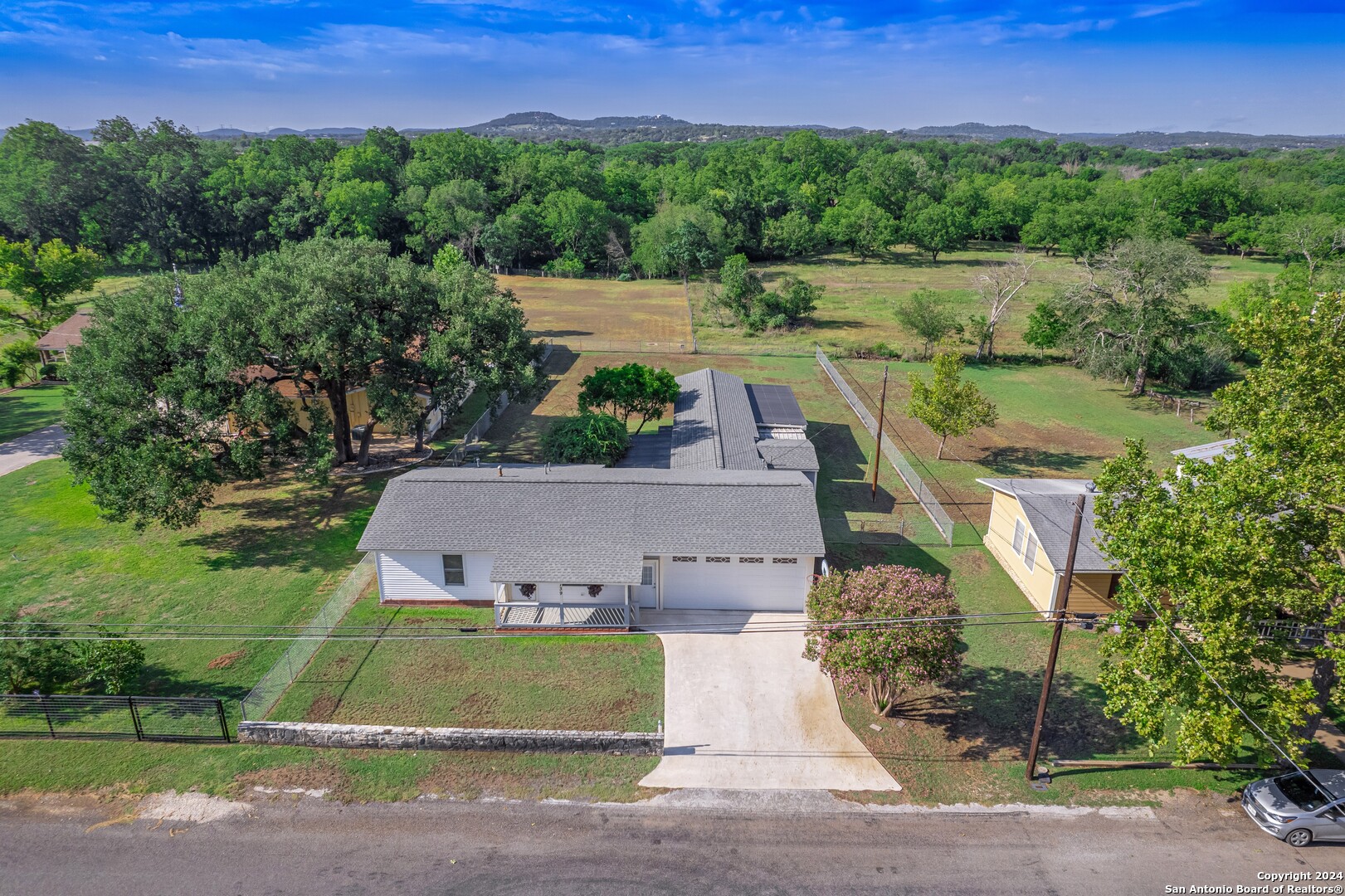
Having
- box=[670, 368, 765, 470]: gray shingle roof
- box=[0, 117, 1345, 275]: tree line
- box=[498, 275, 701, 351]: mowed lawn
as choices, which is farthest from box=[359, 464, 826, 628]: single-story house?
box=[0, 117, 1345, 275]: tree line

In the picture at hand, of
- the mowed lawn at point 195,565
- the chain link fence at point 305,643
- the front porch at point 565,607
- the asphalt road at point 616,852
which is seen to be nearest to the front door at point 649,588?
the front porch at point 565,607

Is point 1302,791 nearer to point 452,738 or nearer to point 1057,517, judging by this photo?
point 1057,517

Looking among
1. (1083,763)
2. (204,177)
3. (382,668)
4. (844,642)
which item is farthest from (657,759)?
(204,177)

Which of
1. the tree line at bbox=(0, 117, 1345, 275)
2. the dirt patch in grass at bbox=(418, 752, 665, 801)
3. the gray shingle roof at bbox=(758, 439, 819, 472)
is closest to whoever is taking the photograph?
the dirt patch in grass at bbox=(418, 752, 665, 801)

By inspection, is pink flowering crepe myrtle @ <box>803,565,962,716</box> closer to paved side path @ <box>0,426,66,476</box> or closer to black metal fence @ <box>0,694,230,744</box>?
black metal fence @ <box>0,694,230,744</box>

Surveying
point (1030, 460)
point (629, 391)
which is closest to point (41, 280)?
point (629, 391)

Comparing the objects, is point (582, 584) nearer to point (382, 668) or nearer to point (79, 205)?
point (382, 668)
